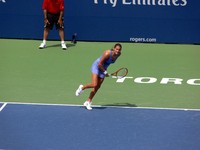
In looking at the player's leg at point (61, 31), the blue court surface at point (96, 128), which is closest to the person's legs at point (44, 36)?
the player's leg at point (61, 31)

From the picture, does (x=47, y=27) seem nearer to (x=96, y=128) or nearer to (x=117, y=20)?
(x=117, y=20)

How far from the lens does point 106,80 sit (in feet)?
51.5

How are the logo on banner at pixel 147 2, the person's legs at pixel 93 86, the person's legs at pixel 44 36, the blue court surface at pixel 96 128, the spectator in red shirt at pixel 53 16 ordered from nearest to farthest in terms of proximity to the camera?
1. the blue court surface at pixel 96 128
2. the person's legs at pixel 93 86
3. the spectator in red shirt at pixel 53 16
4. the person's legs at pixel 44 36
5. the logo on banner at pixel 147 2

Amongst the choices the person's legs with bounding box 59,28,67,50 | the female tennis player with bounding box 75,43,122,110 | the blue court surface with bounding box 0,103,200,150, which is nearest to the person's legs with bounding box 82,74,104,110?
the female tennis player with bounding box 75,43,122,110

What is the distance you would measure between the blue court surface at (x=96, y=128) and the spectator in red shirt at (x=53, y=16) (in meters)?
5.99

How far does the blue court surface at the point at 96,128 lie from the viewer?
35.8 ft

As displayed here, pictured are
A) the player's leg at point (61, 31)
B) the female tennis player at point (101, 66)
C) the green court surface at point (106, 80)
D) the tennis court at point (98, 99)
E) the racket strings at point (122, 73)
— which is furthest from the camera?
the player's leg at point (61, 31)

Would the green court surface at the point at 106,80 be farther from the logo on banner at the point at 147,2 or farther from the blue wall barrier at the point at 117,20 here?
the logo on banner at the point at 147,2

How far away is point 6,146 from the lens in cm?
1076

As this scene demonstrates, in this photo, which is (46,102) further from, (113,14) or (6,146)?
(113,14)

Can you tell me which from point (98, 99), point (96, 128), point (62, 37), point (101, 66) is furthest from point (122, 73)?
point (62, 37)

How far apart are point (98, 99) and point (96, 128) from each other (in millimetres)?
2267

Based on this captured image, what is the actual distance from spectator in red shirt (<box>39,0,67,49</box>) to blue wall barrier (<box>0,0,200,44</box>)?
0.83 meters

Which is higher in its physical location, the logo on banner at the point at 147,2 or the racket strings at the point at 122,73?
the logo on banner at the point at 147,2
